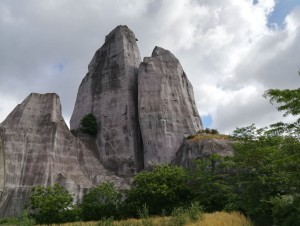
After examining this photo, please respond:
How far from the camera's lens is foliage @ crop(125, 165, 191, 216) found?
34.8 m

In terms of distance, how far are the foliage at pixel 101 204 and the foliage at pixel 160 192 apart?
1.50 m

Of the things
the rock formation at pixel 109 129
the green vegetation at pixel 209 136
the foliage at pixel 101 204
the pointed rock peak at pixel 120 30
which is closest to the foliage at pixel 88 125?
the rock formation at pixel 109 129

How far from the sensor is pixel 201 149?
150ft

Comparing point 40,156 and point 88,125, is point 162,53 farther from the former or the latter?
point 40,156

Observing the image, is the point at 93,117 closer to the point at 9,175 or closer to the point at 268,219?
the point at 9,175

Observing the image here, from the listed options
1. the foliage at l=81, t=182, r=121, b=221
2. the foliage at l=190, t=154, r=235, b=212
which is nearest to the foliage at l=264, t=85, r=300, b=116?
the foliage at l=190, t=154, r=235, b=212

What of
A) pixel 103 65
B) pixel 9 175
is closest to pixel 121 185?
pixel 9 175

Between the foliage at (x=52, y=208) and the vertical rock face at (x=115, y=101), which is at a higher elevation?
the vertical rock face at (x=115, y=101)

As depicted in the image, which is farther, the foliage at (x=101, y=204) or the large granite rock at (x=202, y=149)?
the large granite rock at (x=202, y=149)

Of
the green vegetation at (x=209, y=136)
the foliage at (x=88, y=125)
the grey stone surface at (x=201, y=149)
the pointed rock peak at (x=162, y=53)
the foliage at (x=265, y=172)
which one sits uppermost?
the pointed rock peak at (x=162, y=53)

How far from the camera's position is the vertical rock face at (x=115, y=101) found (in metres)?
54.7

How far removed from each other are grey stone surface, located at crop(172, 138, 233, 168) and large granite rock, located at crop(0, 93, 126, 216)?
8267mm

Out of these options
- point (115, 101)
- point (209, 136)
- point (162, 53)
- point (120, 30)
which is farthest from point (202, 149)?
point (120, 30)

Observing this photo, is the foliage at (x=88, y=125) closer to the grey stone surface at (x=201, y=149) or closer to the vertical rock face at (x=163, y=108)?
the vertical rock face at (x=163, y=108)
